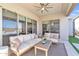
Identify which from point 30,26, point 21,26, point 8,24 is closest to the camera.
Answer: point 8,24

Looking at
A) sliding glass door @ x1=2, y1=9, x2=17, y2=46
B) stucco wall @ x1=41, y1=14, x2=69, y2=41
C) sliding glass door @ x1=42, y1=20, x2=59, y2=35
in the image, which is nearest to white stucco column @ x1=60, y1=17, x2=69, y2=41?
stucco wall @ x1=41, y1=14, x2=69, y2=41

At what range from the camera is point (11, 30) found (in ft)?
16.8

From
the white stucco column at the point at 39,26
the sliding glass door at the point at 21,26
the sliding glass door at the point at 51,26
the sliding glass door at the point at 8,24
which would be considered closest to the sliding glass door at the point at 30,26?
the white stucco column at the point at 39,26

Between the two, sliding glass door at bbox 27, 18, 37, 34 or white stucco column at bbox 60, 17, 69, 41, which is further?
white stucco column at bbox 60, 17, 69, 41

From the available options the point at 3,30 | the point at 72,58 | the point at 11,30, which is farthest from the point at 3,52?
the point at 11,30

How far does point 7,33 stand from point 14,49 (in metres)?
1.37

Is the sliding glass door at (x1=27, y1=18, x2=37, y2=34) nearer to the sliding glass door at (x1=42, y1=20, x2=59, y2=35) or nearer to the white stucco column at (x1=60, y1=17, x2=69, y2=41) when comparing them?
the sliding glass door at (x1=42, y1=20, x2=59, y2=35)

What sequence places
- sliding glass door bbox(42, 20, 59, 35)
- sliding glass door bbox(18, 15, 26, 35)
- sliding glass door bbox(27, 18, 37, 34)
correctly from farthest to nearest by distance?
sliding glass door bbox(42, 20, 59, 35) < sliding glass door bbox(27, 18, 37, 34) < sliding glass door bbox(18, 15, 26, 35)

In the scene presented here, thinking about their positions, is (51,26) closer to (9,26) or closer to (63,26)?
(63,26)

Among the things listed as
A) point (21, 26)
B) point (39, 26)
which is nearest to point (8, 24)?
point (21, 26)

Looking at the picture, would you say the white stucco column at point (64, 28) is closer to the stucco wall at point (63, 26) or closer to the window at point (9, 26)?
the stucco wall at point (63, 26)

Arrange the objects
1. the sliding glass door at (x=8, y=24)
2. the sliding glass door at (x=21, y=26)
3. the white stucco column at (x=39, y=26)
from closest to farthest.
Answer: the sliding glass door at (x=8, y=24) → the sliding glass door at (x=21, y=26) → the white stucco column at (x=39, y=26)

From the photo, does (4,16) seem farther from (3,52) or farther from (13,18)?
(3,52)

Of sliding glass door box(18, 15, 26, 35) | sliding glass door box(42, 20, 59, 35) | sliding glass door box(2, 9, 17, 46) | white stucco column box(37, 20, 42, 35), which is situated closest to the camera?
sliding glass door box(2, 9, 17, 46)
